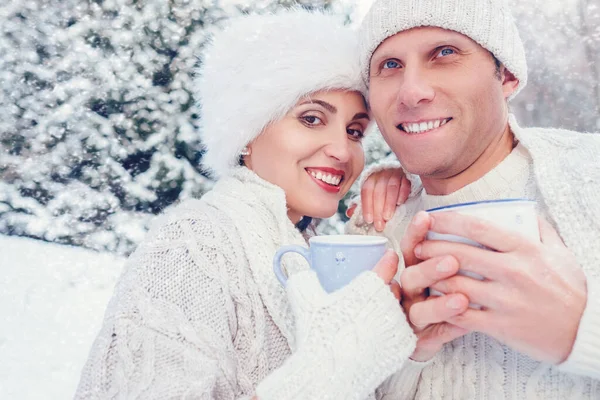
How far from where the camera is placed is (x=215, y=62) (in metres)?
1.37

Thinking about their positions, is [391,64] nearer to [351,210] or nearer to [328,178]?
[328,178]

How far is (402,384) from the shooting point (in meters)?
1.07

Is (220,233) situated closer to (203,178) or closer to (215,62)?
(215,62)

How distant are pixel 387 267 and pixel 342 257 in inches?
3.1

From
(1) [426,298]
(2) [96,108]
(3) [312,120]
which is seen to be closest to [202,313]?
(1) [426,298]

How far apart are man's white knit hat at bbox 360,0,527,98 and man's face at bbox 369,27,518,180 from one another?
2cm

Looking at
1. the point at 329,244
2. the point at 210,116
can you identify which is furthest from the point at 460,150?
the point at 210,116

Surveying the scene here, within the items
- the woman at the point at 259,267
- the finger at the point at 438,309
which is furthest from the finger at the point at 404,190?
the finger at the point at 438,309

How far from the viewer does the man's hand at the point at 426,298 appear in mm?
758

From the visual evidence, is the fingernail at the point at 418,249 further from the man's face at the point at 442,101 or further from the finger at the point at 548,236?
the man's face at the point at 442,101

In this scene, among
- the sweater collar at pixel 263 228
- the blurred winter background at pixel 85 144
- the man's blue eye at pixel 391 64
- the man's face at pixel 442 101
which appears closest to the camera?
the sweater collar at pixel 263 228

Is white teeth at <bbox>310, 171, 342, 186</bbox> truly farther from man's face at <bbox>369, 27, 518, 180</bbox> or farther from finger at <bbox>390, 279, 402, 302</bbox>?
finger at <bbox>390, 279, 402, 302</bbox>

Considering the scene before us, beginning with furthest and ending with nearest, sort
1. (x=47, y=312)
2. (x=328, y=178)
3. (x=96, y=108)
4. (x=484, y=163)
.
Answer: (x=96, y=108) → (x=47, y=312) → (x=328, y=178) → (x=484, y=163)

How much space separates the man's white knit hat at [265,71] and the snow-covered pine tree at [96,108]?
165 cm
